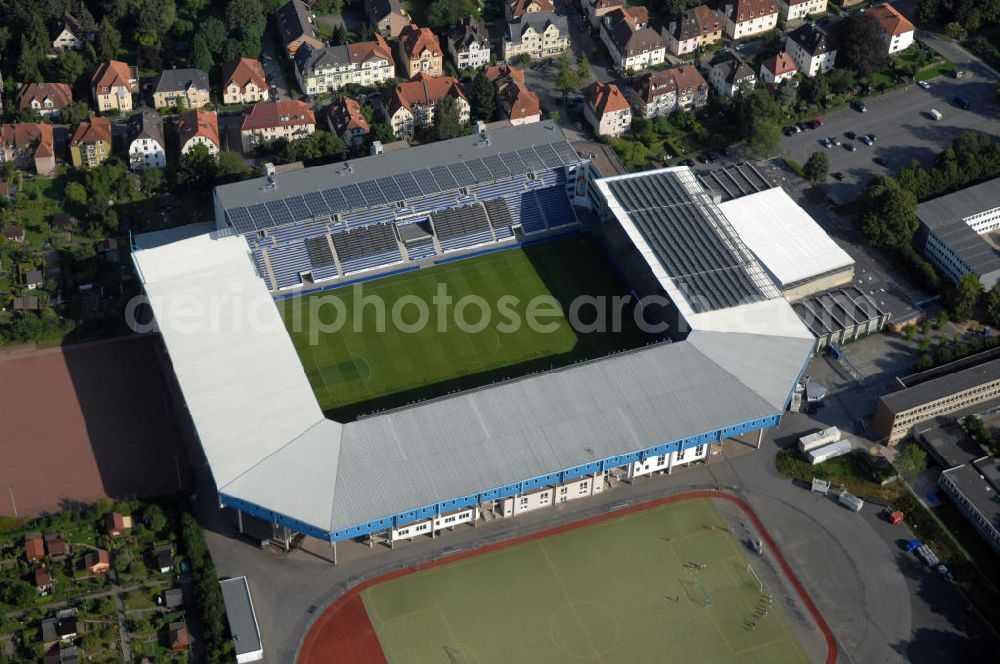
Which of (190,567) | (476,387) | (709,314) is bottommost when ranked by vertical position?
(190,567)

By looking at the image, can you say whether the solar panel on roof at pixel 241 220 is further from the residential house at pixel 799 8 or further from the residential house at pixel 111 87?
the residential house at pixel 799 8

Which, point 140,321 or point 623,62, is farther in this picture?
point 623,62

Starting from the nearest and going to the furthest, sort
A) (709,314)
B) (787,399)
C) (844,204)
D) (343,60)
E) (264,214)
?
(787,399)
(709,314)
(264,214)
(844,204)
(343,60)

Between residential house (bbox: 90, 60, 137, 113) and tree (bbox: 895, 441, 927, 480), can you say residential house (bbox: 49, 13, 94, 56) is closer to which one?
residential house (bbox: 90, 60, 137, 113)

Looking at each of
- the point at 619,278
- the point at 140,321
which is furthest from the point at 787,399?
the point at 140,321

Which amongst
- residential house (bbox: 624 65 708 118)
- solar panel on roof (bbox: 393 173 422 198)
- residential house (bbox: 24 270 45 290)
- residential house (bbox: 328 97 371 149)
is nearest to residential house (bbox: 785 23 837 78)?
residential house (bbox: 624 65 708 118)

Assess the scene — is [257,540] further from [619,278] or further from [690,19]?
[690,19]

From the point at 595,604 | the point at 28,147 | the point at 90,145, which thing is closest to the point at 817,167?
the point at 595,604
